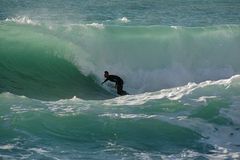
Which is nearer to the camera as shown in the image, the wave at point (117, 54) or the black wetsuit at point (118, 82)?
the black wetsuit at point (118, 82)

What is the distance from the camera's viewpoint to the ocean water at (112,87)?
11742 millimetres

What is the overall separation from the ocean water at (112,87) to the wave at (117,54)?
39mm

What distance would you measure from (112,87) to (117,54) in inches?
128

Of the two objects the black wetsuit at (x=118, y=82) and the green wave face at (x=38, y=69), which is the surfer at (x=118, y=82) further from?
the green wave face at (x=38, y=69)

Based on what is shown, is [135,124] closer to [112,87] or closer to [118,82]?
[118,82]

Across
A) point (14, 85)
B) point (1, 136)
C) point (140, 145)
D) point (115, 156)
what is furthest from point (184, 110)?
point (14, 85)

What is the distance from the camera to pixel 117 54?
22.3 metres

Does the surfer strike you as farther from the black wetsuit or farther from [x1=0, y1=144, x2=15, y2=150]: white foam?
[x1=0, y1=144, x2=15, y2=150]: white foam

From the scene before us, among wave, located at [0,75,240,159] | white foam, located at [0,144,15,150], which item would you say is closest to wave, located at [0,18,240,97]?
wave, located at [0,75,240,159]

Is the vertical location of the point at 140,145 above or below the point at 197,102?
below

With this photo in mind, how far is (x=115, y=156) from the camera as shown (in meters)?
11.0

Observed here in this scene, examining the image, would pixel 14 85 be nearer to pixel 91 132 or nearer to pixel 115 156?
pixel 91 132

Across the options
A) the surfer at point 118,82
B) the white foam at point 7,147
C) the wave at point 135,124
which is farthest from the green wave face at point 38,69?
the white foam at point 7,147

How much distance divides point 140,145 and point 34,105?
9.50 ft
